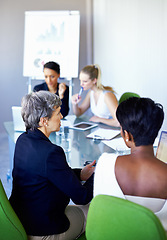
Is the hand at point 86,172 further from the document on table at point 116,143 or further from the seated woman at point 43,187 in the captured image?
the document on table at point 116,143

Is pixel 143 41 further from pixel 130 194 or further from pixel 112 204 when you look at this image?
pixel 112 204

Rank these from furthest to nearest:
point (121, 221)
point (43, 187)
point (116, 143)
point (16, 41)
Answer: point (16, 41) < point (116, 143) < point (43, 187) < point (121, 221)

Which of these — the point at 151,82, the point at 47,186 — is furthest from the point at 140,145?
the point at 151,82

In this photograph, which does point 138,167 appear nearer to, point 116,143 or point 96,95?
point 116,143

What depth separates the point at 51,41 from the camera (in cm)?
459

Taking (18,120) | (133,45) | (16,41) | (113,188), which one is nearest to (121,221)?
(113,188)

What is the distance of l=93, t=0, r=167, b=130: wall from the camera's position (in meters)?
3.35

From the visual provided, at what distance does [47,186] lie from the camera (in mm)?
1387

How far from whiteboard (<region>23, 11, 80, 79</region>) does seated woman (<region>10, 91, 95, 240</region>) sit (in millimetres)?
3119

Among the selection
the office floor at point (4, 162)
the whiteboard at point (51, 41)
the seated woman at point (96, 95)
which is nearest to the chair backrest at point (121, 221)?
the seated woman at point (96, 95)

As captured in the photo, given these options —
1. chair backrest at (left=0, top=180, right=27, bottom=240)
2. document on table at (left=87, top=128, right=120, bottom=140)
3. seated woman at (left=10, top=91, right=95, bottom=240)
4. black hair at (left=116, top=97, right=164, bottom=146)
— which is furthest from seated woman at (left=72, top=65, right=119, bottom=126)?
chair backrest at (left=0, top=180, right=27, bottom=240)

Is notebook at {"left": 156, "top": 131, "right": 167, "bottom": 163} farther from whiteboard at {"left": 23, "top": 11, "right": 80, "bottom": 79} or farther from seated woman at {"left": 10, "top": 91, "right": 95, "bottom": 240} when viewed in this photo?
whiteboard at {"left": 23, "top": 11, "right": 80, "bottom": 79}

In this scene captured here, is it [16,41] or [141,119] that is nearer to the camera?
[141,119]

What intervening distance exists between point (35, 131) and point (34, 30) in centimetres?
341
